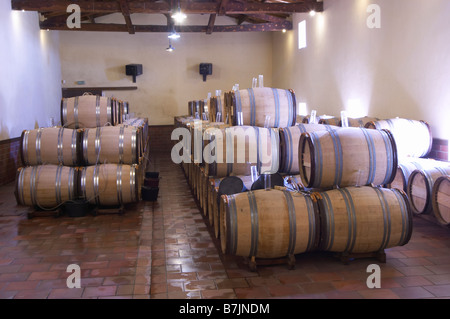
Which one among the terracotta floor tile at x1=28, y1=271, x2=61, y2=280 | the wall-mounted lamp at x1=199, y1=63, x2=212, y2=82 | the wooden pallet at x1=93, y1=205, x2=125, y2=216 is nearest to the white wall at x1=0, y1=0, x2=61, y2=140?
the wooden pallet at x1=93, y1=205, x2=125, y2=216

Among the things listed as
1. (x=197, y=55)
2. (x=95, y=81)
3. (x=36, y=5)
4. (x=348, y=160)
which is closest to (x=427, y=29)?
(x=348, y=160)

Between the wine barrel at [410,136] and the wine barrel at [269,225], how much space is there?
7.99 feet

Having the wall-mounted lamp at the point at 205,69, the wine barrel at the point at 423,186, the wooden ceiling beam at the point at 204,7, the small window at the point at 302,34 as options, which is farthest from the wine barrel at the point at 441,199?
the wall-mounted lamp at the point at 205,69

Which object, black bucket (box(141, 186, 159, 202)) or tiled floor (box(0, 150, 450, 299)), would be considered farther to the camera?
black bucket (box(141, 186, 159, 202))

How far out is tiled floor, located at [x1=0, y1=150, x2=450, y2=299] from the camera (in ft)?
9.58

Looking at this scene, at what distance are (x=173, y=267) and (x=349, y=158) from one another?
178cm

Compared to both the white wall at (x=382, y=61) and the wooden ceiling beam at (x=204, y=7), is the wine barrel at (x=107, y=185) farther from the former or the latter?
the wooden ceiling beam at (x=204, y=7)

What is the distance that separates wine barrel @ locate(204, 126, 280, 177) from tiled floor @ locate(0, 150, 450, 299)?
80cm

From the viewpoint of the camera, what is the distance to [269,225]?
3104 mm

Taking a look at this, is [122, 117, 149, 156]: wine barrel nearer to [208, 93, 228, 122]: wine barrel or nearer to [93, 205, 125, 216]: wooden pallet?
[93, 205, 125, 216]: wooden pallet

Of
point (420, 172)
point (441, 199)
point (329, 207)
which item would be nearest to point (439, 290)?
point (329, 207)

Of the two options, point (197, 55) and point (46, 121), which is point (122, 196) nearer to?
point (46, 121)

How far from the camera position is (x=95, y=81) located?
12.9 meters
